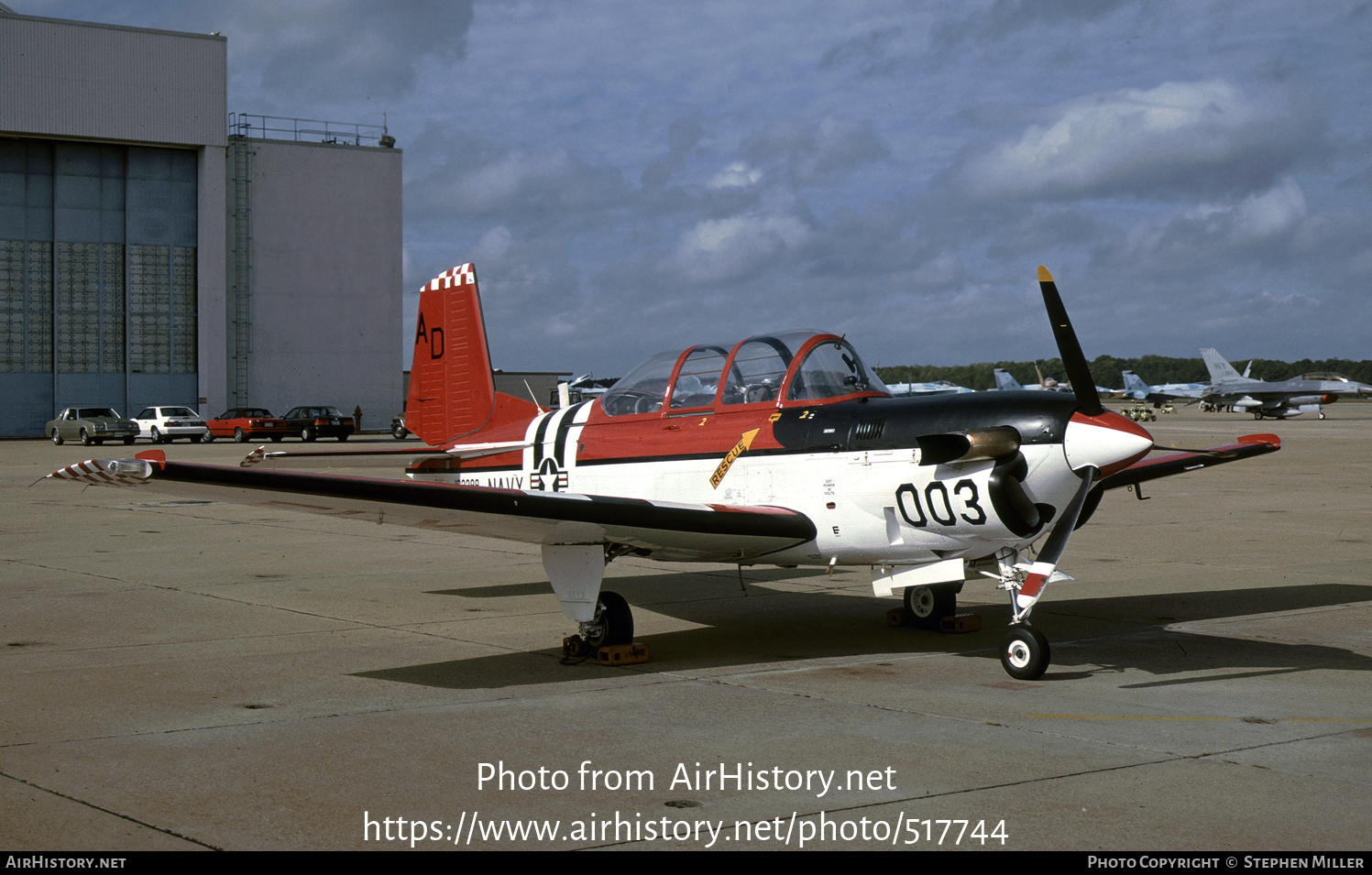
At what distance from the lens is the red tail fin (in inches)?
436

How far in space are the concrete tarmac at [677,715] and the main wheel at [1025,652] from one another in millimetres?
95

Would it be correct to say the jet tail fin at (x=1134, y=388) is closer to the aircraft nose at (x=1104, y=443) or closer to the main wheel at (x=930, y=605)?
the main wheel at (x=930, y=605)

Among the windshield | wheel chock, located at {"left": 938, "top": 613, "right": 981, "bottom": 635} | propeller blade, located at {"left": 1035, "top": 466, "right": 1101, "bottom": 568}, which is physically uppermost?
the windshield

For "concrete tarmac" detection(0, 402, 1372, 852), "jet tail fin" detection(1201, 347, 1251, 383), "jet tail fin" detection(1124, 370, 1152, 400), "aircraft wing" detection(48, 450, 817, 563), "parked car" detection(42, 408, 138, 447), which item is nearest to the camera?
"concrete tarmac" detection(0, 402, 1372, 852)

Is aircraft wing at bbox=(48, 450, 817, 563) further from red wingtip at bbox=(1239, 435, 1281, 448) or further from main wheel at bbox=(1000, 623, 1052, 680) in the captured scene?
red wingtip at bbox=(1239, 435, 1281, 448)

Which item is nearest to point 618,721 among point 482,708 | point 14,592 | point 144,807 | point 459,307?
point 482,708

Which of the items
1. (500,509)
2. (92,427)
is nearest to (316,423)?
(92,427)

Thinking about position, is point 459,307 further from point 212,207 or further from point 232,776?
point 212,207

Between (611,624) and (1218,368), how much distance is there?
77.4 m

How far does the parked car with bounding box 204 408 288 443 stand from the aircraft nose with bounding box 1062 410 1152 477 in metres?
40.1

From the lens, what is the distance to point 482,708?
635 centimetres

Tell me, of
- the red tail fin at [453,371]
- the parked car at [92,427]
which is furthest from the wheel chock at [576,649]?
the parked car at [92,427]

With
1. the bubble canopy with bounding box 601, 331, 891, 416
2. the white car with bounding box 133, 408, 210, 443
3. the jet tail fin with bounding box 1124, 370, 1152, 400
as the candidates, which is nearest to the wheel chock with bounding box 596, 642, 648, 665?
the bubble canopy with bounding box 601, 331, 891, 416

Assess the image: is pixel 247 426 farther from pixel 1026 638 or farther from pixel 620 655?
pixel 1026 638
